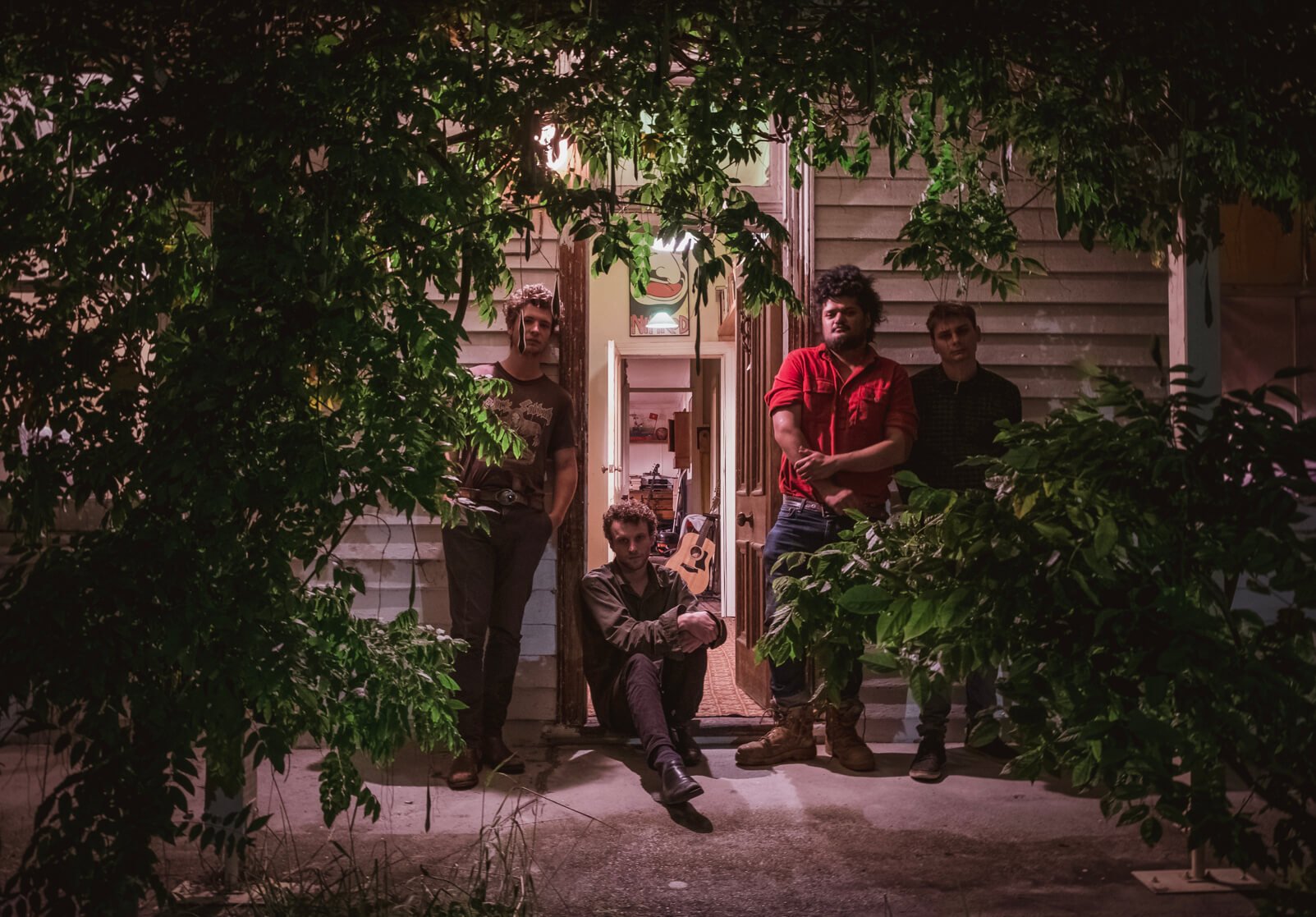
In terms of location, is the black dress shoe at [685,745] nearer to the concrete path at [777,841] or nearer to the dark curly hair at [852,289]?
the concrete path at [777,841]

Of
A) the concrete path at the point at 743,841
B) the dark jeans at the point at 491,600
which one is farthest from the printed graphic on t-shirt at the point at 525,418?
the concrete path at the point at 743,841

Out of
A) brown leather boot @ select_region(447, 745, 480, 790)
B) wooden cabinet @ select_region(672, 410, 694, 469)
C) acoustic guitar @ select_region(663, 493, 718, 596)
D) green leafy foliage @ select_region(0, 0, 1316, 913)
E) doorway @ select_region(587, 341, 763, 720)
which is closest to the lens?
green leafy foliage @ select_region(0, 0, 1316, 913)

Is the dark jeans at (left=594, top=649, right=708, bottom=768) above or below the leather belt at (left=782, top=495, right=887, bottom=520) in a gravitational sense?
below

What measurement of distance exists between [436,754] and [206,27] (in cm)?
305

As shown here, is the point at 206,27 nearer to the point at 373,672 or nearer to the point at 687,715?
the point at 373,672

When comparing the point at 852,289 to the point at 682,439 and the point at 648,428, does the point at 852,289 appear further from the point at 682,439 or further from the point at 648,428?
the point at 648,428

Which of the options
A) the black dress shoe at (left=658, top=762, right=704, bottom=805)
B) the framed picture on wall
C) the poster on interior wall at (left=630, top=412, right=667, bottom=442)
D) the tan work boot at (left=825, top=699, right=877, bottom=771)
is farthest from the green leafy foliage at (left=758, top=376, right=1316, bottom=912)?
the poster on interior wall at (left=630, top=412, right=667, bottom=442)

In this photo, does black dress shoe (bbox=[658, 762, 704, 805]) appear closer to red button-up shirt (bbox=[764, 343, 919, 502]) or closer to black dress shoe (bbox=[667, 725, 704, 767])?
black dress shoe (bbox=[667, 725, 704, 767])

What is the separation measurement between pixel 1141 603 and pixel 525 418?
9.49 ft

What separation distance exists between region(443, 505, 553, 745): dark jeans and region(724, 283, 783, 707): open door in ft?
3.94

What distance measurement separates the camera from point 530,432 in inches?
165

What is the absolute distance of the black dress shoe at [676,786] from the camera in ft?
11.2

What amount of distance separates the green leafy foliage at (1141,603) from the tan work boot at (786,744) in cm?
230

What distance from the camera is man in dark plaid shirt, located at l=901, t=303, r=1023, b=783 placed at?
4.18 metres
